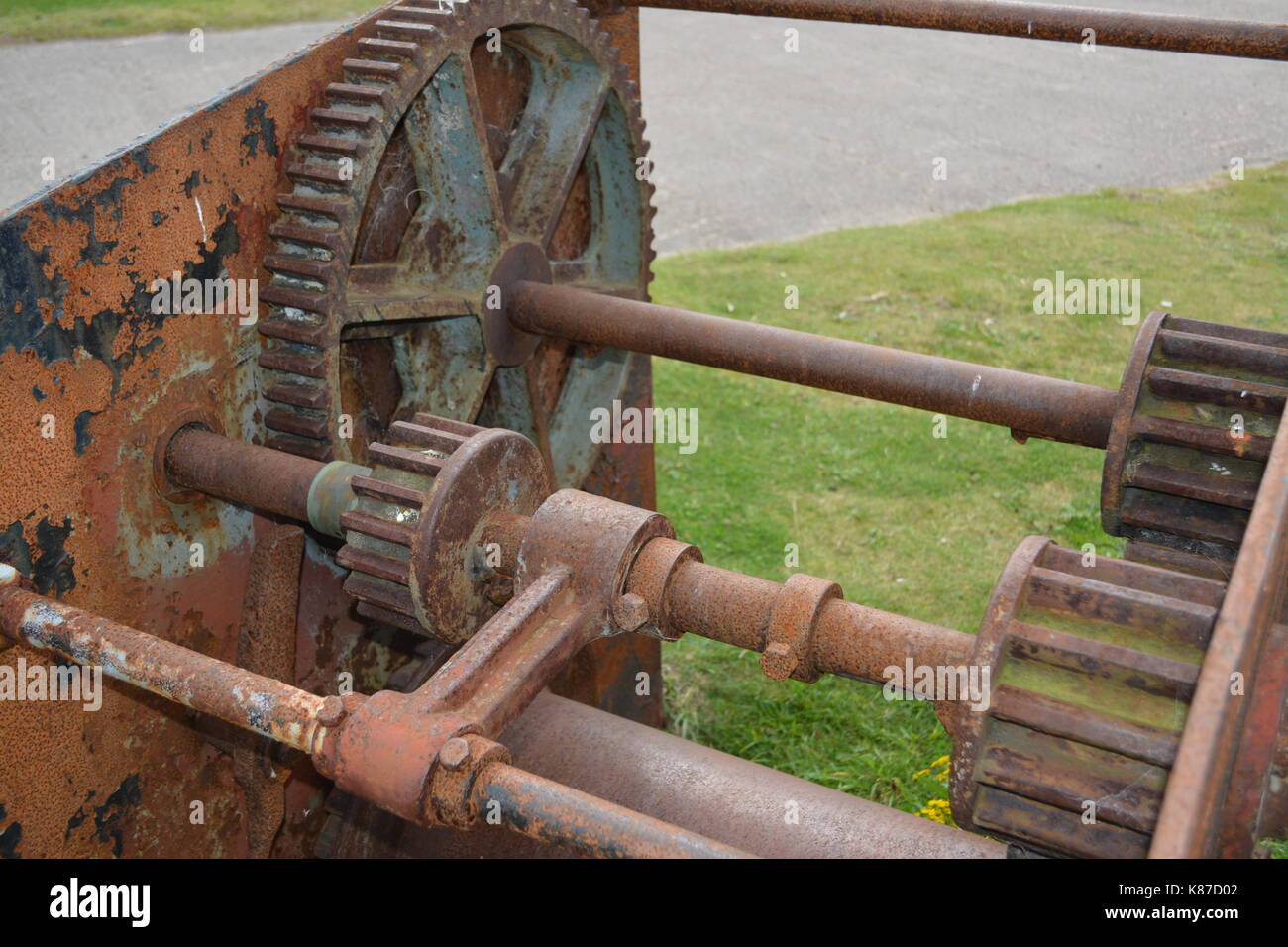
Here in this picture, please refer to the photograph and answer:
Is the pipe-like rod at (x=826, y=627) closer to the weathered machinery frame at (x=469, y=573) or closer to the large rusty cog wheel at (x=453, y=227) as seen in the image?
the weathered machinery frame at (x=469, y=573)

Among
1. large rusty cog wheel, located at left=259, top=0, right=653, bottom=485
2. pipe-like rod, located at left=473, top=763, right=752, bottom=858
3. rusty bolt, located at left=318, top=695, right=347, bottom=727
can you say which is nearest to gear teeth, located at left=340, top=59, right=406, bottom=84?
large rusty cog wheel, located at left=259, top=0, right=653, bottom=485

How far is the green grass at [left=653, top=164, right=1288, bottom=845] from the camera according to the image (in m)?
5.12

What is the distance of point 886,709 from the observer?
5.09 metres

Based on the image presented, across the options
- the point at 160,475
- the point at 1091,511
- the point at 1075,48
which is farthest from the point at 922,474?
the point at 1075,48

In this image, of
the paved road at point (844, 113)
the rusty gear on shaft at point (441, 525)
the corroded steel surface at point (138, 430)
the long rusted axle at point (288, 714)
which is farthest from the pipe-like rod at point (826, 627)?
the paved road at point (844, 113)

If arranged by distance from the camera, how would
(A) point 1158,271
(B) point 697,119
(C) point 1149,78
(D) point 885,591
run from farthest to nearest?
(C) point 1149,78
(B) point 697,119
(A) point 1158,271
(D) point 885,591

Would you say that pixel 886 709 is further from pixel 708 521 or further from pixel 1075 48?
pixel 1075 48

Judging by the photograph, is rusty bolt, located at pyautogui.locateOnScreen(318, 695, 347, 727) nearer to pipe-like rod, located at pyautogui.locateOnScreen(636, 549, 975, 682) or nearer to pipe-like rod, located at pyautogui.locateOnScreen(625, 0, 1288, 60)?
pipe-like rod, located at pyautogui.locateOnScreen(636, 549, 975, 682)

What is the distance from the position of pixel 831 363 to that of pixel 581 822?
1.66 meters

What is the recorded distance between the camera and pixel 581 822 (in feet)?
5.85

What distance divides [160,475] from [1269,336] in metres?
2.27

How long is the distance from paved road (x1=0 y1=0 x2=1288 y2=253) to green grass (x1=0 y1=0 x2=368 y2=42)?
406mm

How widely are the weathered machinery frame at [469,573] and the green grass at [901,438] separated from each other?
213 centimetres

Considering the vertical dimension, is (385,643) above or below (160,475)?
below
